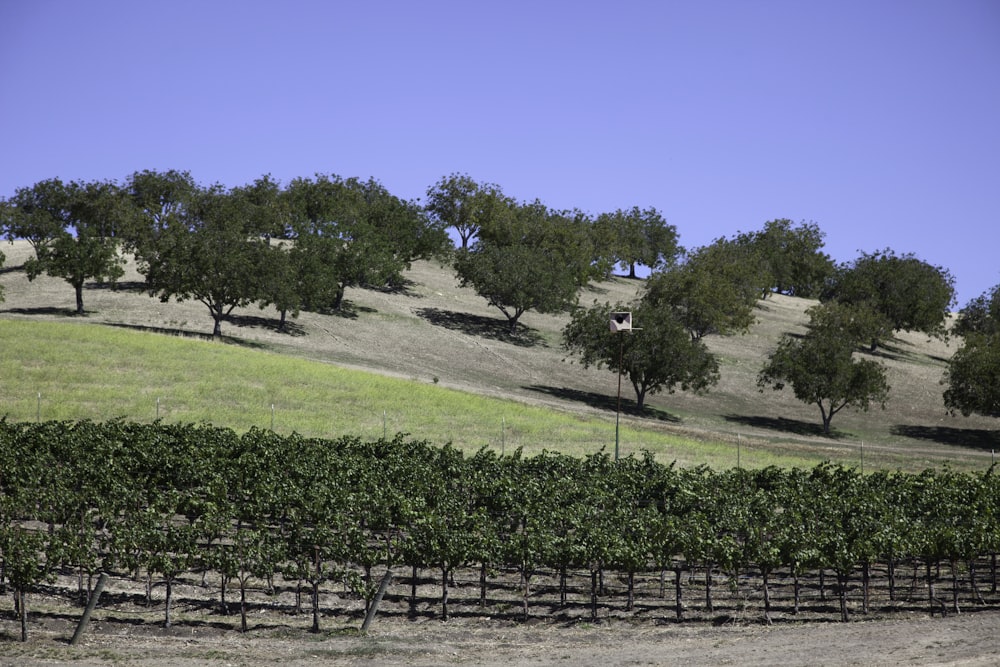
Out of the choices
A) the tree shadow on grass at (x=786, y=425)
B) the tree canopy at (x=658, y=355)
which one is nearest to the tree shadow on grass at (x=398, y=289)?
the tree canopy at (x=658, y=355)

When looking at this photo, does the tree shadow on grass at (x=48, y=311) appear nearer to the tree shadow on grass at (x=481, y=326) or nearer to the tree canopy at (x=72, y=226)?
the tree canopy at (x=72, y=226)

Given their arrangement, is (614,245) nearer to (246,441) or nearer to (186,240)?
(186,240)

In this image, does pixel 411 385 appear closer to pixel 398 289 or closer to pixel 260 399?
pixel 260 399

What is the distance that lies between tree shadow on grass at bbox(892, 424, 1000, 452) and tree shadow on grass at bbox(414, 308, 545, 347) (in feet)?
121

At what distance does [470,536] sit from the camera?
27.9m

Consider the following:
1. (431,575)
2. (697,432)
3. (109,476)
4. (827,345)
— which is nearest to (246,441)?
(109,476)

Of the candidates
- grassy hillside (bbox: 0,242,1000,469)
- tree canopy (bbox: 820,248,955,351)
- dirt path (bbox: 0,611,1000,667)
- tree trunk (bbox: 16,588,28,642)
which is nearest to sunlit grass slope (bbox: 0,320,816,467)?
grassy hillside (bbox: 0,242,1000,469)

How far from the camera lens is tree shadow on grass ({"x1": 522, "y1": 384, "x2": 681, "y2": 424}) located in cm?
7725

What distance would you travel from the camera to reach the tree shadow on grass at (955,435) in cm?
7881

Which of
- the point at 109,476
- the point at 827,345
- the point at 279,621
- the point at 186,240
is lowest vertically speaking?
the point at 279,621

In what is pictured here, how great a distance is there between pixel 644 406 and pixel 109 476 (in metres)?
53.4

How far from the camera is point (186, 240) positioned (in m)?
83.4

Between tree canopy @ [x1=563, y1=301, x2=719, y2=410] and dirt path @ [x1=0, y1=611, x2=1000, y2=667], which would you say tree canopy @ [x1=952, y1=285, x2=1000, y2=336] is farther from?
dirt path @ [x1=0, y1=611, x2=1000, y2=667]

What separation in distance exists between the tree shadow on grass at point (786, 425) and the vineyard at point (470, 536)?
38301 mm
